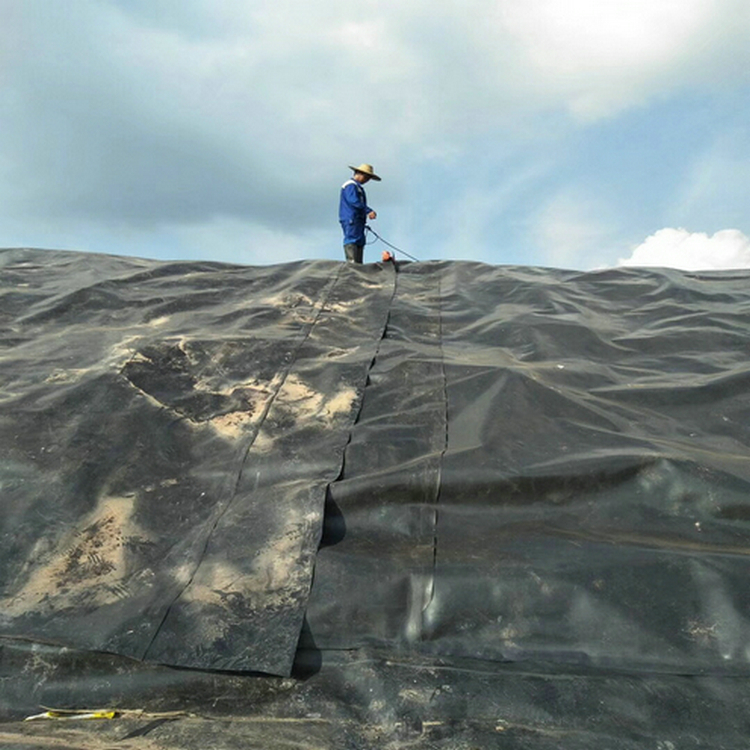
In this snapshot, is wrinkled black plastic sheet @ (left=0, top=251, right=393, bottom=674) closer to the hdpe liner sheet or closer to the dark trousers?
the hdpe liner sheet

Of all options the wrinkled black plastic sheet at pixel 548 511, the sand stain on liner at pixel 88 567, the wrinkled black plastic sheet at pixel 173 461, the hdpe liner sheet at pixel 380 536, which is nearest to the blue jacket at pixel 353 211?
the wrinkled black plastic sheet at pixel 173 461

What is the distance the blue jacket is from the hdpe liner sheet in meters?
2.87

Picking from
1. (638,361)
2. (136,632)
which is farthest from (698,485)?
(136,632)

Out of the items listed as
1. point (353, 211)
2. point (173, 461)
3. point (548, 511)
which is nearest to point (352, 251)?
point (353, 211)

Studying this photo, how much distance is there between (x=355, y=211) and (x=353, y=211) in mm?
18

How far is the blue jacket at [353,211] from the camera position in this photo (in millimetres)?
5168

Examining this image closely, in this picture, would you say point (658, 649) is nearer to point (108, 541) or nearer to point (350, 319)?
point (108, 541)

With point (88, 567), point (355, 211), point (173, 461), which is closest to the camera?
point (88, 567)

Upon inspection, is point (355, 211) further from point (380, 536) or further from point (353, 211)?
point (380, 536)

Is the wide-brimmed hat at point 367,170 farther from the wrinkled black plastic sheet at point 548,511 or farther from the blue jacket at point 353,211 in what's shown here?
the wrinkled black plastic sheet at point 548,511

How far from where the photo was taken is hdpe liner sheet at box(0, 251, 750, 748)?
1.08 metres

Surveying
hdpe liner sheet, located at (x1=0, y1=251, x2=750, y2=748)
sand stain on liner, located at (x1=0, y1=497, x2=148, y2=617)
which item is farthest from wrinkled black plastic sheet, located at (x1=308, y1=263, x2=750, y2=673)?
sand stain on liner, located at (x1=0, y1=497, x2=148, y2=617)

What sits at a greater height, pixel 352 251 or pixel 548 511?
pixel 352 251

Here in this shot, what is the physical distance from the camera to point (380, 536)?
142 centimetres
